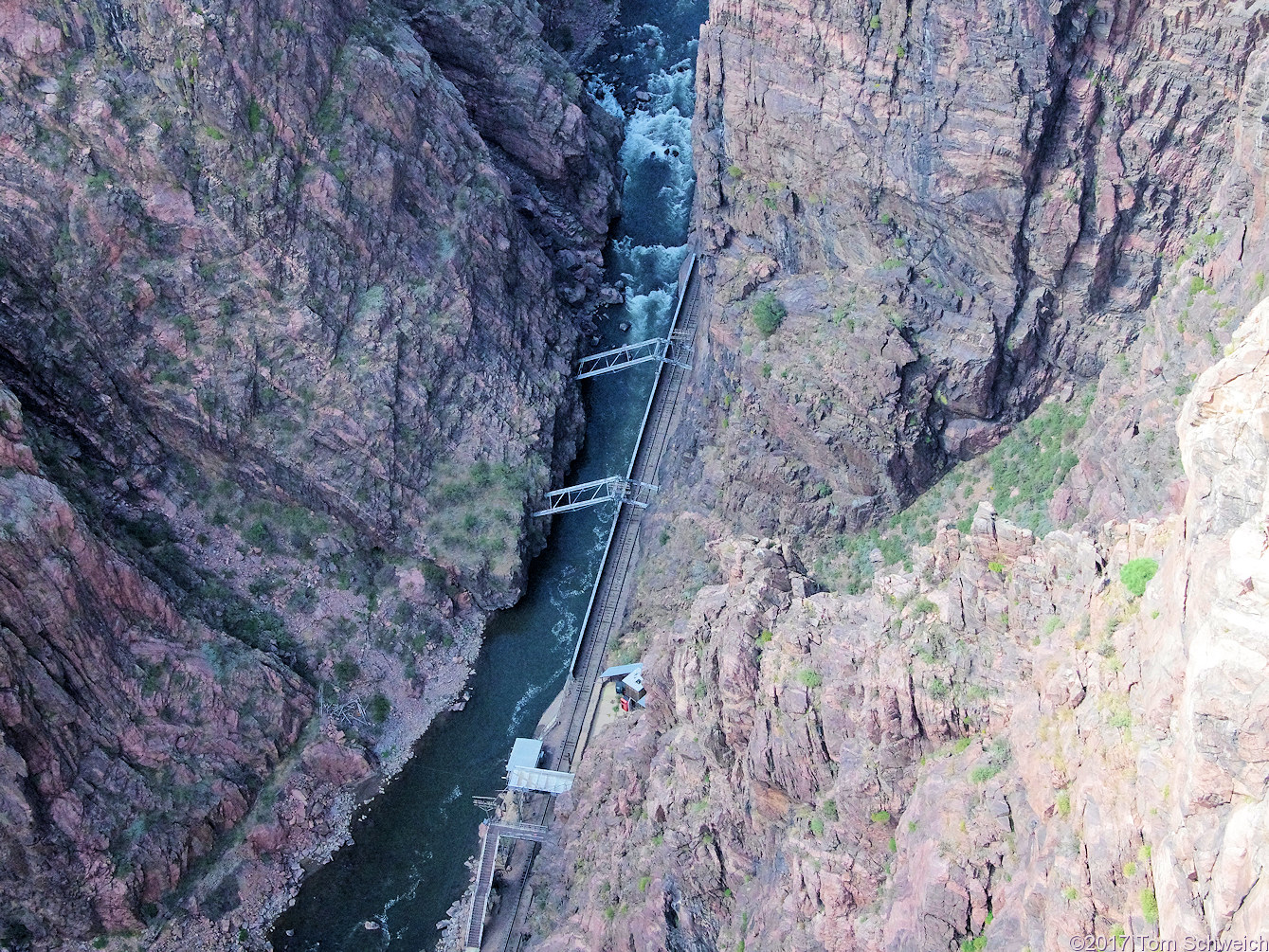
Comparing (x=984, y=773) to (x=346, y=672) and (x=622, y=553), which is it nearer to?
(x=622, y=553)

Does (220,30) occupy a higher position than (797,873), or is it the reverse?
(220,30)

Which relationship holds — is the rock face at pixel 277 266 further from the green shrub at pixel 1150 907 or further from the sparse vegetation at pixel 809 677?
the green shrub at pixel 1150 907

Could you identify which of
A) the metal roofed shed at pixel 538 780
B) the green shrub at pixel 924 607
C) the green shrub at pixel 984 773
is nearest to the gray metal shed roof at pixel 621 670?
the metal roofed shed at pixel 538 780

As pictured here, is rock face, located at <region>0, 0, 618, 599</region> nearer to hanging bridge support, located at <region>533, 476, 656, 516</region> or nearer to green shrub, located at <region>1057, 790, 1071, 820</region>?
hanging bridge support, located at <region>533, 476, 656, 516</region>

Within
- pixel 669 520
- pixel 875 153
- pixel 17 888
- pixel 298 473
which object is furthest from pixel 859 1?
pixel 17 888

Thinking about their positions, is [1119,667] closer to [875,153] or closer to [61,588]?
[875,153]

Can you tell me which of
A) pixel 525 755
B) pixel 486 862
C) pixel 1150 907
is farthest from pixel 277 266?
pixel 1150 907
